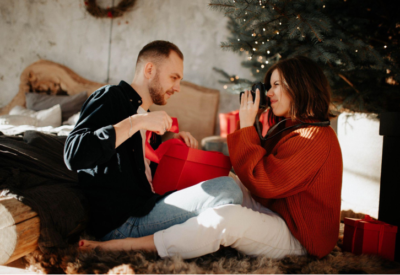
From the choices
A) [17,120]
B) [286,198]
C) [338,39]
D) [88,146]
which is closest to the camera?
[88,146]

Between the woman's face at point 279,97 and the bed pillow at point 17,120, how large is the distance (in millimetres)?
2222

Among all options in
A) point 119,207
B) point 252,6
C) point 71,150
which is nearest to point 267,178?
point 119,207

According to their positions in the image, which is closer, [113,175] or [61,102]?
[113,175]

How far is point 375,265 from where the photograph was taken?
3.68 ft

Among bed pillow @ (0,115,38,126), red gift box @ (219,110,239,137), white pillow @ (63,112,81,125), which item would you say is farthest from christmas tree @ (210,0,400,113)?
bed pillow @ (0,115,38,126)

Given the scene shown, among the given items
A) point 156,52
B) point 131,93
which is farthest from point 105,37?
point 131,93

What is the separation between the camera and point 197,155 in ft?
3.90

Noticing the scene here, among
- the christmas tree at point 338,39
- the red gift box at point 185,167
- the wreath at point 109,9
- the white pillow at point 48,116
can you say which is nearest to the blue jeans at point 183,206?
the red gift box at point 185,167

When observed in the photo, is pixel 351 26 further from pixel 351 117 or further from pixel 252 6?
pixel 252 6

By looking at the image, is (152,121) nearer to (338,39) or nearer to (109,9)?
(338,39)

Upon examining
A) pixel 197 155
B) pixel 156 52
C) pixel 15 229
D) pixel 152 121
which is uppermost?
pixel 156 52

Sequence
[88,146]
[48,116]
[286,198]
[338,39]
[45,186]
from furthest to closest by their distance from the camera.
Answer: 1. [48,116]
2. [338,39]
3. [45,186]
4. [286,198]
5. [88,146]

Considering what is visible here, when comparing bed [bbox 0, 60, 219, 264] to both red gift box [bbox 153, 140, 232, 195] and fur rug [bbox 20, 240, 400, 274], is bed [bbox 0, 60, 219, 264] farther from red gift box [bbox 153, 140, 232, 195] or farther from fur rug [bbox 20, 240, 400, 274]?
fur rug [bbox 20, 240, 400, 274]

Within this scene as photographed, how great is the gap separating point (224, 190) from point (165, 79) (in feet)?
1.82
